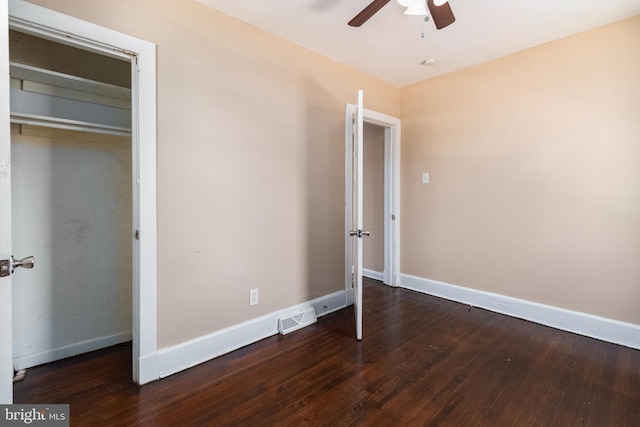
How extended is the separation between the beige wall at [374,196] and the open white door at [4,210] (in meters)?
3.46

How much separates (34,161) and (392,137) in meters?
3.32

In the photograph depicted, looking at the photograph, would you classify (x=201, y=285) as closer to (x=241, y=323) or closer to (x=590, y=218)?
(x=241, y=323)

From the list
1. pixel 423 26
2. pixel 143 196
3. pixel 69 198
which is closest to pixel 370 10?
pixel 423 26

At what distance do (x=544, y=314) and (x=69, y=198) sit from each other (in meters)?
3.98

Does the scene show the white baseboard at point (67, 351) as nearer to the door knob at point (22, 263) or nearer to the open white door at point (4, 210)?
the open white door at point (4, 210)

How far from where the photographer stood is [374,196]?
409 cm

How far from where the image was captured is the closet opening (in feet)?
6.20

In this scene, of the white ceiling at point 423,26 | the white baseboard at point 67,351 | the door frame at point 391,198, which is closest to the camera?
the white baseboard at point 67,351

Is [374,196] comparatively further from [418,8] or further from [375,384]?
[375,384]

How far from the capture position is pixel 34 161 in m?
1.94

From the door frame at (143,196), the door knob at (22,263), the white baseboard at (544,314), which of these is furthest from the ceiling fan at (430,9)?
the white baseboard at (544,314)

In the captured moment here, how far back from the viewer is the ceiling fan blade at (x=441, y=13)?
1665mm

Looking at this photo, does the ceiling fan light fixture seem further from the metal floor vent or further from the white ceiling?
the metal floor vent

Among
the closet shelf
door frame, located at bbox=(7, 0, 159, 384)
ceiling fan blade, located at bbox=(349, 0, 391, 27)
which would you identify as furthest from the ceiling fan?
the closet shelf
